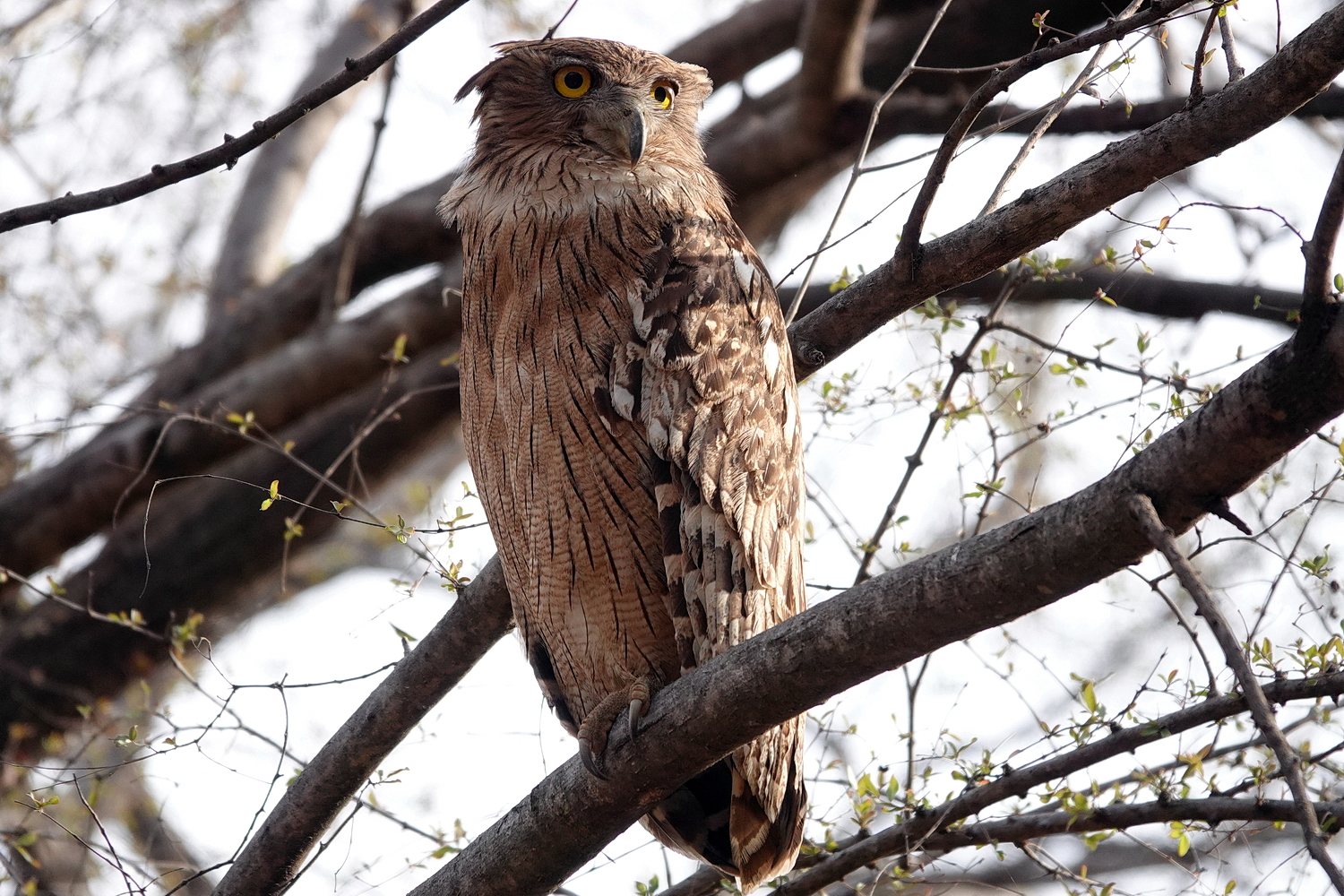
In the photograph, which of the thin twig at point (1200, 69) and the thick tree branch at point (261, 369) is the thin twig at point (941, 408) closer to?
the thin twig at point (1200, 69)

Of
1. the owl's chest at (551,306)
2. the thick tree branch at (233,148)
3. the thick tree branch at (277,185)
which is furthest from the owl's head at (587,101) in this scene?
the thick tree branch at (277,185)

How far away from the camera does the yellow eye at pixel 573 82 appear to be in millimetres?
3508

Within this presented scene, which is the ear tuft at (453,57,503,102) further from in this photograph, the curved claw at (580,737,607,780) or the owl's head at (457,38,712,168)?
the curved claw at (580,737,607,780)

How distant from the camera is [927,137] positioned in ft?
20.1

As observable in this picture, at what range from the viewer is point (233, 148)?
2148 mm

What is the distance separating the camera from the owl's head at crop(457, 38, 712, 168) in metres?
3.36

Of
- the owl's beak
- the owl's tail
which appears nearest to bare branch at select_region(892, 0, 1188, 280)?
the owl's beak

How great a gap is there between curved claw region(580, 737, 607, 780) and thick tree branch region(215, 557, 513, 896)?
62 centimetres

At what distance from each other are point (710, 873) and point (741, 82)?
5.01 meters

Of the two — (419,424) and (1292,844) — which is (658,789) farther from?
(419,424)

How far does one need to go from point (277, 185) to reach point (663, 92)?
5.53 metres

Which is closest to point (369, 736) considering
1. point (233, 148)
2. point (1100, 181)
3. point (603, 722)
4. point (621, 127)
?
point (603, 722)

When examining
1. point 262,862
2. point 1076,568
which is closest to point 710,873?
point 262,862

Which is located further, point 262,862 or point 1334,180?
point 262,862
